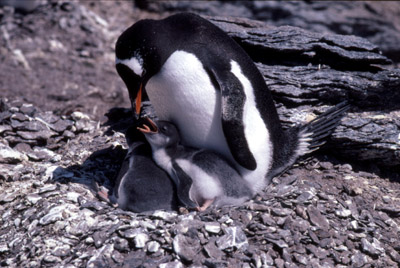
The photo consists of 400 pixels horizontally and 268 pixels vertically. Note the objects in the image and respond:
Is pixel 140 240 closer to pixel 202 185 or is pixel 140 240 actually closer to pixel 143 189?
pixel 143 189

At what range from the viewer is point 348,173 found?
296cm

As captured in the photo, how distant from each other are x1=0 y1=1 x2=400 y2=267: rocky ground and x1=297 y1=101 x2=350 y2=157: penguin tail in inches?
5.6

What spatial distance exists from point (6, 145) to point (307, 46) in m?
2.01

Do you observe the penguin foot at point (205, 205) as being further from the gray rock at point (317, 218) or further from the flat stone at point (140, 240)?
the gray rock at point (317, 218)

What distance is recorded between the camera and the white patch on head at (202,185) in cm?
247

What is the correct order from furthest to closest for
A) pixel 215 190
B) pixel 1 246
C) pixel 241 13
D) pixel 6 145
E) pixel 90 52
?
1. pixel 241 13
2. pixel 90 52
3. pixel 6 145
4. pixel 215 190
5. pixel 1 246

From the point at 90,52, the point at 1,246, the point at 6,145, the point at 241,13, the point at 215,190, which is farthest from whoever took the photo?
the point at 241,13

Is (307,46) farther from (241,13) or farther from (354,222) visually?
(241,13)

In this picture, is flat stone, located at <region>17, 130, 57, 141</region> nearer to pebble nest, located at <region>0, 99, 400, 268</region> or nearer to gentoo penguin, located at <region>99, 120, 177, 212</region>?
pebble nest, located at <region>0, 99, 400, 268</region>

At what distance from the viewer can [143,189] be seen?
7.97 feet

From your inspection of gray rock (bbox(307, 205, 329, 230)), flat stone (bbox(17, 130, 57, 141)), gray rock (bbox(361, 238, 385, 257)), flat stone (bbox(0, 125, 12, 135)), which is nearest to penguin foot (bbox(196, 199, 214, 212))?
gray rock (bbox(307, 205, 329, 230))

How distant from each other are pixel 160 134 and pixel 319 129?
3.27 ft

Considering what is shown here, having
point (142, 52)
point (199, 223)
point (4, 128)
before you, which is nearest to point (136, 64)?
point (142, 52)

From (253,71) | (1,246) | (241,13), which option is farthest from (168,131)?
(241,13)
